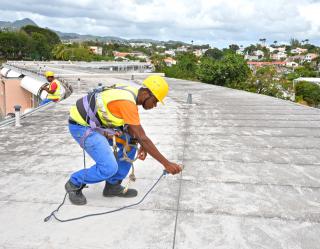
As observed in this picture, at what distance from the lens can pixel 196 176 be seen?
4664 millimetres

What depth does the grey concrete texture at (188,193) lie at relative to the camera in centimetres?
315

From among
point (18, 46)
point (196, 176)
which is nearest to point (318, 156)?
point (196, 176)

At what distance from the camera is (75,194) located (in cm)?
372

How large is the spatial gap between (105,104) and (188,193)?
1464mm

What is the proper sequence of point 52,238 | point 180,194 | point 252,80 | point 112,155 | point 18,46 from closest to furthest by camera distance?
point 52,238 < point 112,155 < point 180,194 < point 252,80 < point 18,46

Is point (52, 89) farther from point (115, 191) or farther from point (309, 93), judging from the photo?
point (309, 93)

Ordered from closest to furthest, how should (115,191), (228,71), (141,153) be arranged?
(141,153), (115,191), (228,71)

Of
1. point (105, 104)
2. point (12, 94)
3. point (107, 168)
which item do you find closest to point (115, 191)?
point (107, 168)

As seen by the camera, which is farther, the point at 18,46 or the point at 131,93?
the point at 18,46

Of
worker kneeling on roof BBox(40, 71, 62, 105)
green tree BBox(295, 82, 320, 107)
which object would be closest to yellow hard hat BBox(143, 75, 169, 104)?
worker kneeling on roof BBox(40, 71, 62, 105)

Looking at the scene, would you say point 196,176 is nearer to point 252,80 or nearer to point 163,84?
point 163,84

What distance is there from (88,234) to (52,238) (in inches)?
12.0

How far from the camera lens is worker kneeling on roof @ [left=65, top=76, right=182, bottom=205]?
10.6 feet

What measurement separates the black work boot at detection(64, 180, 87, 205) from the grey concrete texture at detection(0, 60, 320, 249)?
2.7 inches
